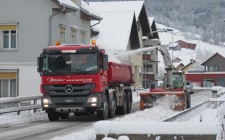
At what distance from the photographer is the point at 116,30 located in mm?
57719

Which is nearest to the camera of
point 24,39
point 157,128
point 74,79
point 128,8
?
point 157,128

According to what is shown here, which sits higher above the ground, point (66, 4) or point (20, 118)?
point (66, 4)

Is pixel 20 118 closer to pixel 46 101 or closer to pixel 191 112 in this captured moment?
pixel 46 101

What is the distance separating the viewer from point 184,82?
29.9 m

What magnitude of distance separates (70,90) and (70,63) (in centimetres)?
105

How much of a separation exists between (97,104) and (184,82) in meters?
10.7

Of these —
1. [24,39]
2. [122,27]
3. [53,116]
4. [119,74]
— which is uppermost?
[122,27]

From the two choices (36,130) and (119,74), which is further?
(119,74)

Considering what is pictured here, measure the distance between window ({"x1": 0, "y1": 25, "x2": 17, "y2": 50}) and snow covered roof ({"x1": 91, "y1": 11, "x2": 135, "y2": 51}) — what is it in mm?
22395

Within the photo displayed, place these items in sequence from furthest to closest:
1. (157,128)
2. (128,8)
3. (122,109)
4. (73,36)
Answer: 1. (128,8)
2. (73,36)
3. (122,109)
4. (157,128)

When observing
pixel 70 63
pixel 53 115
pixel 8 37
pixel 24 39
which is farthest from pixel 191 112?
pixel 8 37

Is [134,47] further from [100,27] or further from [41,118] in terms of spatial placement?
[41,118]

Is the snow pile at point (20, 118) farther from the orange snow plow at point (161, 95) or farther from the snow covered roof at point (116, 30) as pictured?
the snow covered roof at point (116, 30)

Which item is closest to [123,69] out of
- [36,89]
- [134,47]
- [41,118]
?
[41,118]
